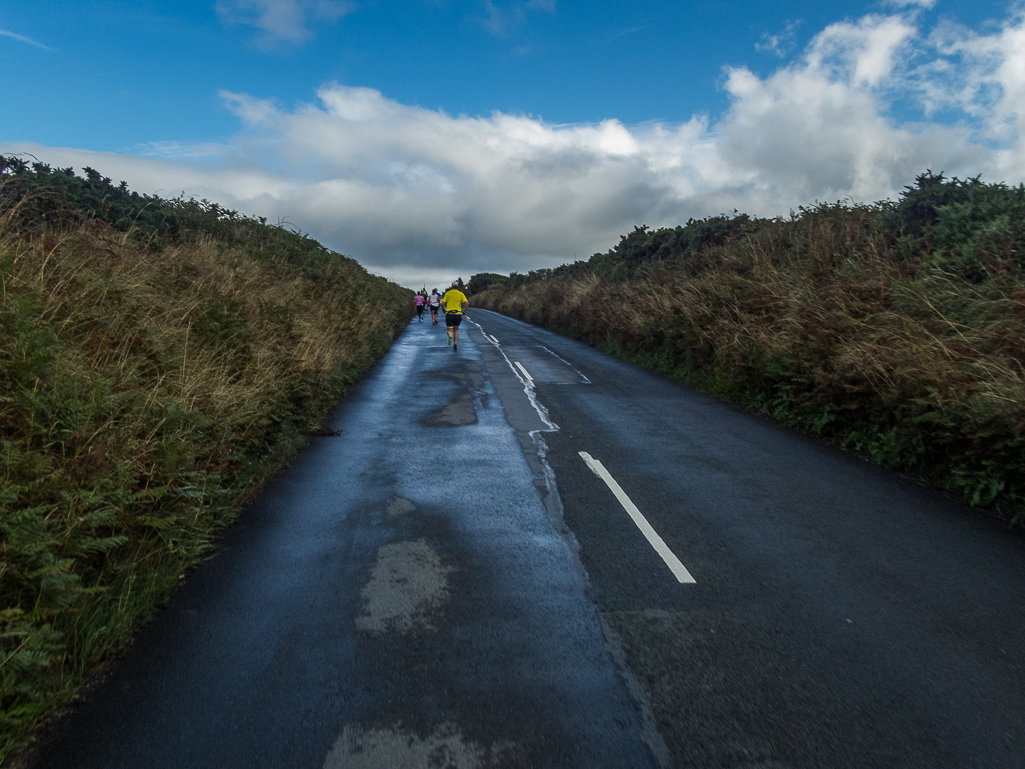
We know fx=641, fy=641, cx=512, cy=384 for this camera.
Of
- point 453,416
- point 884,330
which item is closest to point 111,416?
point 453,416

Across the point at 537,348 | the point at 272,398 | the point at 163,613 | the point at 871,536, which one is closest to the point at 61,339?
the point at 272,398

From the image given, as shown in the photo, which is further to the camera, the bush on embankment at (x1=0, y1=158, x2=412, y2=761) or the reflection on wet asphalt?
the bush on embankment at (x1=0, y1=158, x2=412, y2=761)

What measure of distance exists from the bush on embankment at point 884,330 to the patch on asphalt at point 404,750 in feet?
18.5

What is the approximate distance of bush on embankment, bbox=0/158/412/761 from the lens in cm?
347

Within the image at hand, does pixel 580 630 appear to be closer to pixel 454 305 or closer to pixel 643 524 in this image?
pixel 643 524

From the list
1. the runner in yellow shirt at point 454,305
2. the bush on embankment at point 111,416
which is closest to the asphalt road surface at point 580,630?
the bush on embankment at point 111,416

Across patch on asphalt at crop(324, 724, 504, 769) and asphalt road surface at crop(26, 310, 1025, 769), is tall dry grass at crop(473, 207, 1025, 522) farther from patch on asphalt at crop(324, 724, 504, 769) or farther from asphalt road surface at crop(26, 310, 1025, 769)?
patch on asphalt at crop(324, 724, 504, 769)

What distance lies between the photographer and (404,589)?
14.5 ft

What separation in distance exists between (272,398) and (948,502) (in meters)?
7.69

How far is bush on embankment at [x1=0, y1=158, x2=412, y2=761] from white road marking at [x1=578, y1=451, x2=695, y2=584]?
11.6 ft

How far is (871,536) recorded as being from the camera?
5.45 m

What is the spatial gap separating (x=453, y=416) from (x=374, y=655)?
6924 mm

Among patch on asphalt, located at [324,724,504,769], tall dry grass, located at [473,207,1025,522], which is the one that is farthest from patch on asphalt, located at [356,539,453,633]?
tall dry grass, located at [473,207,1025,522]

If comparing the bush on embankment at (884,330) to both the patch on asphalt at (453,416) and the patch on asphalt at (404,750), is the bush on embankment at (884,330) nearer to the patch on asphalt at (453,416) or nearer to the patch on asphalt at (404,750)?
the patch on asphalt at (453,416)
